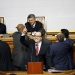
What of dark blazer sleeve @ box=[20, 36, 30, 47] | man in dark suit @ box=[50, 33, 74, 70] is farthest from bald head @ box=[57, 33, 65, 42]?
dark blazer sleeve @ box=[20, 36, 30, 47]

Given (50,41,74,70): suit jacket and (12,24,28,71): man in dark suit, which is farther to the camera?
(12,24,28,71): man in dark suit

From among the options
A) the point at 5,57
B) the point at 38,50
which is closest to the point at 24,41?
the point at 38,50

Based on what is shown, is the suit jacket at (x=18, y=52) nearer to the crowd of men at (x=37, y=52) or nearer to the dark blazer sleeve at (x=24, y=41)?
the crowd of men at (x=37, y=52)

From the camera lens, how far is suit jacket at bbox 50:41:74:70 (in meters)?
5.53

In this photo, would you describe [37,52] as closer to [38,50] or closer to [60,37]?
[38,50]

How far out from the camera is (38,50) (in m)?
5.46

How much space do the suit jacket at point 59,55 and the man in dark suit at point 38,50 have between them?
0.13m

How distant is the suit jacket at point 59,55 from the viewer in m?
5.53

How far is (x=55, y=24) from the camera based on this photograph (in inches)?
347

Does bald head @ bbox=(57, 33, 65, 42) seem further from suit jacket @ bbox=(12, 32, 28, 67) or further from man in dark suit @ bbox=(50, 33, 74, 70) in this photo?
suit jacket @ bbox=(12, 32, 28, 67)

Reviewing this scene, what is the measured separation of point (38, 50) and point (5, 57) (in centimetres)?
77

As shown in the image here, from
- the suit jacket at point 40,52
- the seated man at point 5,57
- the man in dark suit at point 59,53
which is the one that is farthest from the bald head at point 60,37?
the seated man at point 5,57

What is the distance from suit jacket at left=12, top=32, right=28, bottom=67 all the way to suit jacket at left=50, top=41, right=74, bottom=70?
2.17ft

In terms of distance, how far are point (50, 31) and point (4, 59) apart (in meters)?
3.32
